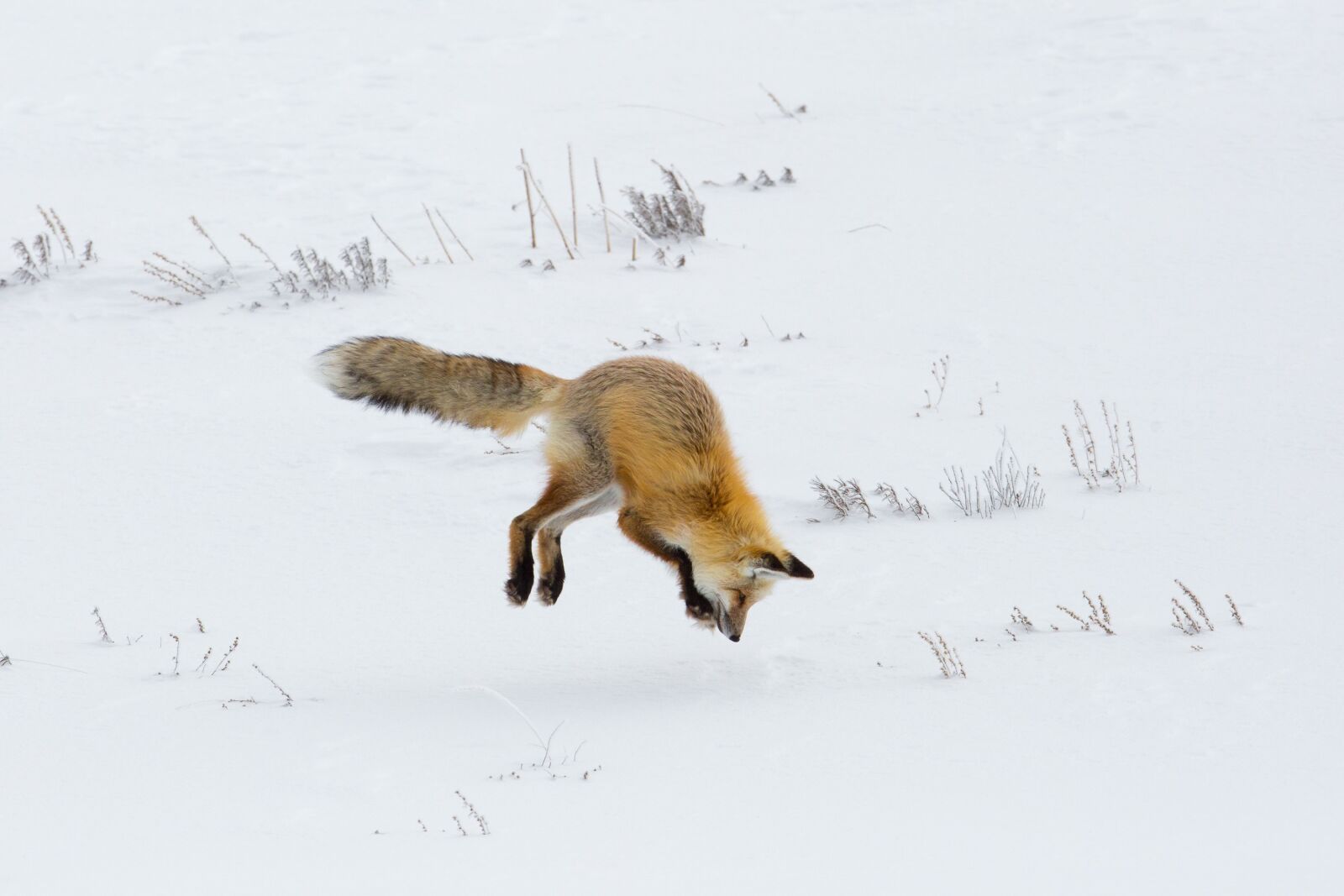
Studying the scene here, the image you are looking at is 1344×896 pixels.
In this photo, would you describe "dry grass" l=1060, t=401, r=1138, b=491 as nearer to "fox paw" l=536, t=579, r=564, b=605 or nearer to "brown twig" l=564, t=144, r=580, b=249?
"fox paw" l=536, t=579, r=564, b=605

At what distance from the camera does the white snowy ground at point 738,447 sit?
12.6ft

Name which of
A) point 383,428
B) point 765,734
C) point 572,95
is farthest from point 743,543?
point 572,95

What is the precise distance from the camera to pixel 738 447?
24.7 feet

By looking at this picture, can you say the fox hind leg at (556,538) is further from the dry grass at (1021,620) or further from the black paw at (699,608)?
the dry grass at (1021,620)

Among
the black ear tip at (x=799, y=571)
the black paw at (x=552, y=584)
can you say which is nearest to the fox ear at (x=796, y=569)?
the black ear tip at (x=799, y=571)

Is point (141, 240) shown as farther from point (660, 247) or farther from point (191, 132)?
point (660, 247)

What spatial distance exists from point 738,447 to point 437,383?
2.20m

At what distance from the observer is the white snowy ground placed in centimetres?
384

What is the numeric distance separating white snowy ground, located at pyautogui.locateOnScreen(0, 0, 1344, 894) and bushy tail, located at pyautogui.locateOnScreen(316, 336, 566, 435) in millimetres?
817

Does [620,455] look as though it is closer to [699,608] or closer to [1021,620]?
[699,608]

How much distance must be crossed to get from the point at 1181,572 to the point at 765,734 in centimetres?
231

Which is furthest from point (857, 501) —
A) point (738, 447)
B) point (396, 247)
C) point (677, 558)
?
point (396, 247)

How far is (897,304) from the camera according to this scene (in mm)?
9148

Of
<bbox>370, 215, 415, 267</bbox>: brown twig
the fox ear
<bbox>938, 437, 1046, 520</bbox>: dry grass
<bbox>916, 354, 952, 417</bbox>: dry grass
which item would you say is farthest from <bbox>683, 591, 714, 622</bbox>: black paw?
<bbox>370, 215, 415, 267</bbox>: brown twig
